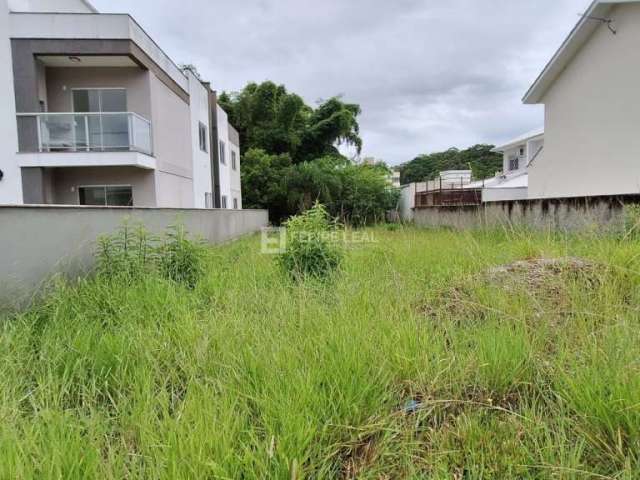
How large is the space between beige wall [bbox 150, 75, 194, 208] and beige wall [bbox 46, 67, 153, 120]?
Result: 252 millimetres

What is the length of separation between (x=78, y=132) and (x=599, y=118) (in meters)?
13.5

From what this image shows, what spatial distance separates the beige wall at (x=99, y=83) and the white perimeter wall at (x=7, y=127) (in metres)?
1.07

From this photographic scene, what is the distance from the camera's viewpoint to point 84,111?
10523mm

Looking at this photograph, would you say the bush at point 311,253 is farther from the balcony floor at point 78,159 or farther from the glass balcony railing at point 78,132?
the glass balcony railing at point 78,132

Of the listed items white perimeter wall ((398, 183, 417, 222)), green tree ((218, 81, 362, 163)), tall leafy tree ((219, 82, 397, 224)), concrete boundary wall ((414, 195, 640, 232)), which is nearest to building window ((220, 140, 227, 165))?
tall leafy tree ((219, 82, 397, 224))

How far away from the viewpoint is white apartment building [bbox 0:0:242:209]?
9.21 m

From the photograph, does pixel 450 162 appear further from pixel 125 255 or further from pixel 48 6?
pixel 125 255

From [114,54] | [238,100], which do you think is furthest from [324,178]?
[114,54]

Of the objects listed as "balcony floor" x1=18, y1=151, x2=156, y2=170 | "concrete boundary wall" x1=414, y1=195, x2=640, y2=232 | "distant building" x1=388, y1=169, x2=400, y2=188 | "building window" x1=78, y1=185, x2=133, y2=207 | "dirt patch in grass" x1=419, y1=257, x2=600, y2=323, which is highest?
"distant building" x1=388, y1=169, x2=400, y2=188

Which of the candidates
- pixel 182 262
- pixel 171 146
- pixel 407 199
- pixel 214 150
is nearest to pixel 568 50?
pixel 407 199

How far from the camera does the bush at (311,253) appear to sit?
440cm

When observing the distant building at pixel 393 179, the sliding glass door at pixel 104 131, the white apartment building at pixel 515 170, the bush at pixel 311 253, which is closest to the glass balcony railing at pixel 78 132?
the sliding glass door at pixel 104 131

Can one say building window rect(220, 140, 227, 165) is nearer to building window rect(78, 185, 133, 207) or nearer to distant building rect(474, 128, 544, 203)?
building window rect(78, 185, 133, 207)

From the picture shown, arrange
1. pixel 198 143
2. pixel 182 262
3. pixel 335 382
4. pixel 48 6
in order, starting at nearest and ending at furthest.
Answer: pixel 335 382, pixel 182 262, pixel 48 6, pixel 198 143
